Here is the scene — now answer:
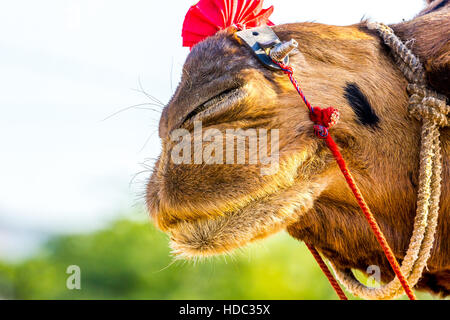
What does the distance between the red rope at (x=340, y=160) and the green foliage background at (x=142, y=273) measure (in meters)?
11.4

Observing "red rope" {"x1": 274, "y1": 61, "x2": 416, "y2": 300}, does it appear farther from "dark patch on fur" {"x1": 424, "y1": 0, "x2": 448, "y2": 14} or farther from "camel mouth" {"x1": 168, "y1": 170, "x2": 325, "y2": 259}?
"dark patch on fur" {"x1": 424, "y1": 0, "x2": 448, "y2": 14}

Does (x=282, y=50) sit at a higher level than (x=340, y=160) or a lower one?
higher

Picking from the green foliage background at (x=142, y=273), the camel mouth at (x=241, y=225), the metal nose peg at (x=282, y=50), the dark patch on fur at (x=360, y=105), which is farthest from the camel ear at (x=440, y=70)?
the green foliage background at (x=142, y=273)

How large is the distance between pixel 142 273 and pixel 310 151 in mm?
13538

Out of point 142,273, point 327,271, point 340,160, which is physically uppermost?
point 142,273

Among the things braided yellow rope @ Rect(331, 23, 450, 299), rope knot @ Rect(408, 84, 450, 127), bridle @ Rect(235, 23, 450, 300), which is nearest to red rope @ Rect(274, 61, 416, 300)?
bridle @ Rect(235, 23, 450, 300)

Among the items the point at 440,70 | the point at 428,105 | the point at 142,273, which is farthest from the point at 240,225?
the point at 142,273

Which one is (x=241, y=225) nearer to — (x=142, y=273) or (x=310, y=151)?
(x=310, y=151)

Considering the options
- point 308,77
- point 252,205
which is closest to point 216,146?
point 252,205

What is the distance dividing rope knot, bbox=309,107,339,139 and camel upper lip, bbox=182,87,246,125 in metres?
0.32

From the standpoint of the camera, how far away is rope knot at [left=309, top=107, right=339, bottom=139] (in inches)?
92.4

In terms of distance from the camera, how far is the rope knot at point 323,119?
235cm

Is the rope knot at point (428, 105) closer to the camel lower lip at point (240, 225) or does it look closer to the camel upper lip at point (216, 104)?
the camel lower lip at point (240, 225)

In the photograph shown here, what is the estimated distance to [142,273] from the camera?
50.3 ft
